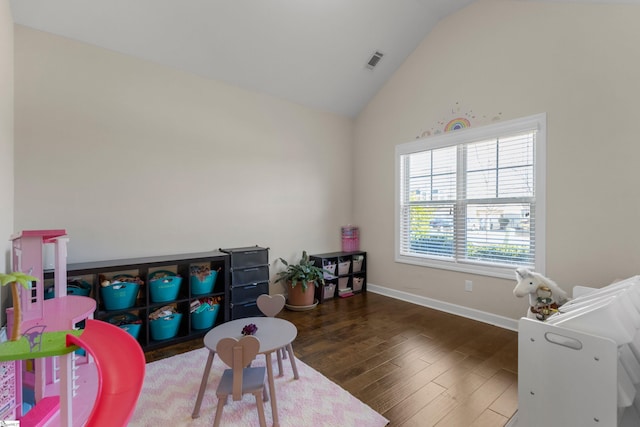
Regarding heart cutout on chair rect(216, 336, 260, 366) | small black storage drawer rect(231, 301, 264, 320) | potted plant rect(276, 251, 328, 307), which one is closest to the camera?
heart cutout on chair rect(216, 336, 260, 366)

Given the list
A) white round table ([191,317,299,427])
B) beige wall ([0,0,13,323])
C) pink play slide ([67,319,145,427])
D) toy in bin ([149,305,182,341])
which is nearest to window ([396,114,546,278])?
white round table ([191,317,299,427])

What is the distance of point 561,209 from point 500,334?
1.31m

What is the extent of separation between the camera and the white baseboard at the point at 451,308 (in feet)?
9.98

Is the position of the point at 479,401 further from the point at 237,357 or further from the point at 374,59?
the point at 374,59

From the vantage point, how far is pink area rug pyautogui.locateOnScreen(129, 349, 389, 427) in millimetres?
1712

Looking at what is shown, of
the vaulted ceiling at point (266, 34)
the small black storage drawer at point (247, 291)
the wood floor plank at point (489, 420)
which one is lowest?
the wood floor plank at point (489, 420)

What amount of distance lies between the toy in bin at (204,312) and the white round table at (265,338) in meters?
0.98

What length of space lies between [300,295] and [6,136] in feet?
9.71

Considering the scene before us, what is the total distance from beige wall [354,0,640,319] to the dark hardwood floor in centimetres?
58

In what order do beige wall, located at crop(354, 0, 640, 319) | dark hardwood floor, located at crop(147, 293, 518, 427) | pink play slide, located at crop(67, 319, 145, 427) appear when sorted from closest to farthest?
pink play slide, located at crop(67, 319, 145, 427)
dark hardwood floor, located at crop(147, 293, 518, 427)
beige wall, located at crop(354, 0, 640, 319)

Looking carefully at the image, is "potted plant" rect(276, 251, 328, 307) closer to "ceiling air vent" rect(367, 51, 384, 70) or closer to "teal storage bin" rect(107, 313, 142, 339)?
"teal storage bin" rect(107, 313, 142, 339)

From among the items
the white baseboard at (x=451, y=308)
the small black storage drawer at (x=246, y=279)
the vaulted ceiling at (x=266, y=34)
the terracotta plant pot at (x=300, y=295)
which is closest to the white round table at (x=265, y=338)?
the small black storage drawer at (x=246, y=279)

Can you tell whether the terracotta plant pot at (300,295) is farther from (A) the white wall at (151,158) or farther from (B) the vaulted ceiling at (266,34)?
(B) the vaulted ceiling at (266,34)

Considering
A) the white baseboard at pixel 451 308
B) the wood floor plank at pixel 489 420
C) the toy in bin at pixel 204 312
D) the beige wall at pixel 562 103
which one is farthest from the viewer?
the white baseboard at pixel 451 308
